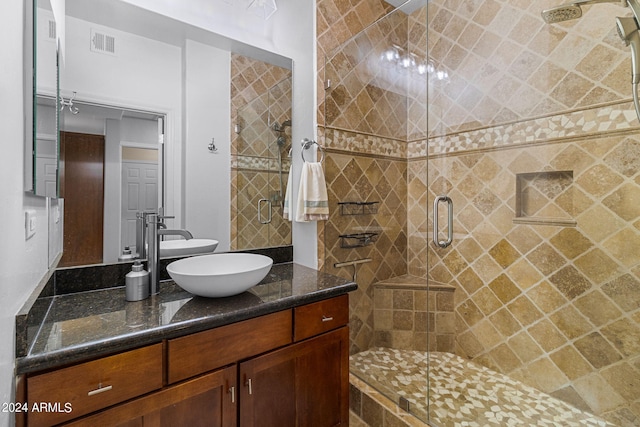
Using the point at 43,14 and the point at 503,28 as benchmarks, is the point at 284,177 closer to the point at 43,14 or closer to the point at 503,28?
the point at 43,14

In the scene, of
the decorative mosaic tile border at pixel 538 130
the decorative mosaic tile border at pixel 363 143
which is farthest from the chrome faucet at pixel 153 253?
the decorative mosaic tile border at pixel 538 130

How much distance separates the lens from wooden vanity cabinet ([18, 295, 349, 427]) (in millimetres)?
870

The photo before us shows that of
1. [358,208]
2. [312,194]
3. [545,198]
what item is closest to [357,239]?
[358,208]

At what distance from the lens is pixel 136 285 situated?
4.05 feet

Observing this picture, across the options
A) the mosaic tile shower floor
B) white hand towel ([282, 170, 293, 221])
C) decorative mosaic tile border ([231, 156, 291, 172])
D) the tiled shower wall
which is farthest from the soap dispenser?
the tiled shower wall

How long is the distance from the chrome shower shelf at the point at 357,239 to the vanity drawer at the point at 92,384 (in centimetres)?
143

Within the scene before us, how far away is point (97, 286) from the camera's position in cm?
137

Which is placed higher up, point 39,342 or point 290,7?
point 290,7

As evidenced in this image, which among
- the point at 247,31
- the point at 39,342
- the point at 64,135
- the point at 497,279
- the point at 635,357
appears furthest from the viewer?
the point at 497,279

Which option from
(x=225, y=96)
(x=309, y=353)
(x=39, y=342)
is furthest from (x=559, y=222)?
(x=39, y=342)

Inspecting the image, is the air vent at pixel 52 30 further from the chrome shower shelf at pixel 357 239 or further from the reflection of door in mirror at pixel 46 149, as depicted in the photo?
the chrome shower shelf at pixel 357 239

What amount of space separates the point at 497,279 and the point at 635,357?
2.27 ft

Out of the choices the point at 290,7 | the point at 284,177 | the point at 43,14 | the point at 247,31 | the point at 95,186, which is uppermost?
the point at 290,7

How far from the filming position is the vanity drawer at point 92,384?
792 mm
